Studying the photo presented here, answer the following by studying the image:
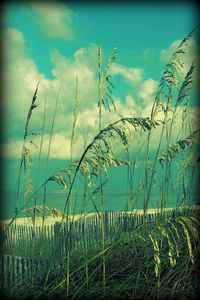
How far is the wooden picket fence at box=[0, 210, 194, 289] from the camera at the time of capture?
9.79 ft

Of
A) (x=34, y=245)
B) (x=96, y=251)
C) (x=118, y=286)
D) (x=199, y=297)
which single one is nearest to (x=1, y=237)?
(x=34, y=245)

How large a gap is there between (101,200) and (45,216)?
411 millimetres

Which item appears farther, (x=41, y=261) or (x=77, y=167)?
(x=41, y=261)

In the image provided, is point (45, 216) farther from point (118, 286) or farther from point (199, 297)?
point (199, 297)

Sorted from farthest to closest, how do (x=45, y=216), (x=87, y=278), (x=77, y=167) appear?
1. (x=45, y=216)
2. (x=87, y=278)
3. (x=77, y=167)

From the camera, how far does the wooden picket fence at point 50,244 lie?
298cm

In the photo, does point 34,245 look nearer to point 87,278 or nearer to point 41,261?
point 41,261

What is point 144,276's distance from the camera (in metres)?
2.97

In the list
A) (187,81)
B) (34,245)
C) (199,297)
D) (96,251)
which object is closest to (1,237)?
(34,245)

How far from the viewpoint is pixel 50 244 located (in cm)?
321

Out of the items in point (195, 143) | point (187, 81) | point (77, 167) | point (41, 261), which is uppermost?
point (187, 81)

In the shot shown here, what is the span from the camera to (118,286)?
2.82 m

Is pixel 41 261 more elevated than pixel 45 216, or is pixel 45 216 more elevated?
pixel 45 216

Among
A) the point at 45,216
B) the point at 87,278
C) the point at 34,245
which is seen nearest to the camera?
the point at 87,278
